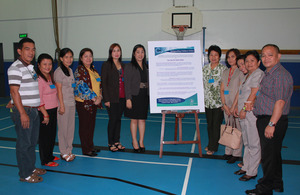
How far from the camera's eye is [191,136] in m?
4.89

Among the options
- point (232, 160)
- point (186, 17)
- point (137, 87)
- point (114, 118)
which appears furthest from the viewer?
point (186, 17)

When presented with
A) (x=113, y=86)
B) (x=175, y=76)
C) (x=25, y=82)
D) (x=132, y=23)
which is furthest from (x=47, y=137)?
(x=132, y=23)

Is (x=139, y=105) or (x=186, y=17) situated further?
(x=186, y=17)

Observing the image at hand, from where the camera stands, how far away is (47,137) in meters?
3.24

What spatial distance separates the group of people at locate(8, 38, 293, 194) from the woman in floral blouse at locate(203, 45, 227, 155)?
16mm

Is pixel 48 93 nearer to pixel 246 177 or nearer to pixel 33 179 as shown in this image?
pixel 33 179

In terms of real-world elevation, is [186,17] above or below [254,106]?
above

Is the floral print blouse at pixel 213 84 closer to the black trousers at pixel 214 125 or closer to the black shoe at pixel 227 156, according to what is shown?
the black trousers at pixel 214 125

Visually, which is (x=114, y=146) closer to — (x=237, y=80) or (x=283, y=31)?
(x=237, y=80)

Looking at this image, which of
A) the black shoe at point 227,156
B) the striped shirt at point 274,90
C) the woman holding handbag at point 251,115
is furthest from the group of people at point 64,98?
the striped shirt at point 274,90

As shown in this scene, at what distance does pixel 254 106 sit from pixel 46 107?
2608 mm

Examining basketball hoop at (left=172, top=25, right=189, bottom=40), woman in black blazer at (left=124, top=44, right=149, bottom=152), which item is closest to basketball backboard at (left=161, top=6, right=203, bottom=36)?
basketball hoop at (left=172, top=25, right=189, bottom=40)

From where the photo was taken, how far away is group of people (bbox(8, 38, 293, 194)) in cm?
233

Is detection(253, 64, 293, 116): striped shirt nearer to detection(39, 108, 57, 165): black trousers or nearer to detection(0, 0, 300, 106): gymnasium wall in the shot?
detection(39, 108, 57, 165): black trousers
